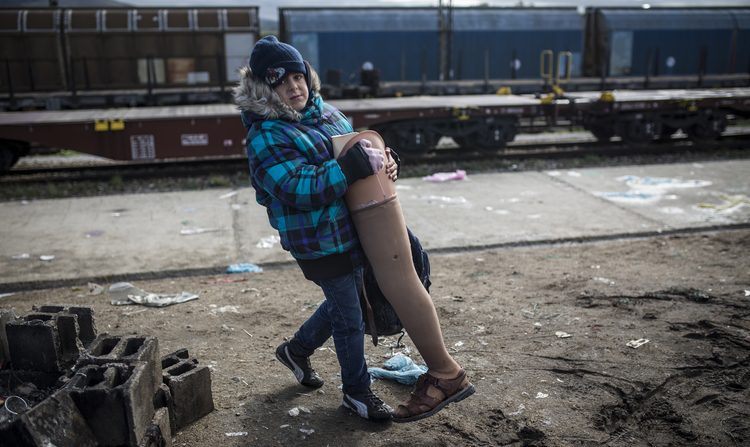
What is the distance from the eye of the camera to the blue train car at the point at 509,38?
18.7 metres

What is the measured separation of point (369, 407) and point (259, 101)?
5.12ft

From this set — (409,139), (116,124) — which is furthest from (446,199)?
(116,124)

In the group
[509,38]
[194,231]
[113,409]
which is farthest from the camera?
[509,38]

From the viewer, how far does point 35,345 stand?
3.20 meters

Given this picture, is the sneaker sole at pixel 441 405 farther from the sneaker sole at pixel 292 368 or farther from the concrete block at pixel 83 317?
the concrete block at pixel 83 317

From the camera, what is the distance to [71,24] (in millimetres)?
16469

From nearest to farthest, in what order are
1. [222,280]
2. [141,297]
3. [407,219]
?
[141,297] → [222,280] → [407,219]

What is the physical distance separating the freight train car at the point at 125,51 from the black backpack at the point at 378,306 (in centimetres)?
1400

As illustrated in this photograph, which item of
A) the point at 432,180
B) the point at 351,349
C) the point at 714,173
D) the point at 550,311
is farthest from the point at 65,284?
the point at 714,173

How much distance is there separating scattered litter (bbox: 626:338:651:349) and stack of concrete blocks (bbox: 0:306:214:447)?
253 centimetres

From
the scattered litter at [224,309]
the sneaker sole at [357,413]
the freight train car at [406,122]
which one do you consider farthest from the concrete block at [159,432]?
the freight train car at [406,122]

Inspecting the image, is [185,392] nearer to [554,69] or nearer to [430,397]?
[430,397]

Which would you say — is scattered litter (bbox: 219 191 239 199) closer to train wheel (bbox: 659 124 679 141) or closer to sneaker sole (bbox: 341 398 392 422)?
sneaker sole (bbox: 341 398 392 422)

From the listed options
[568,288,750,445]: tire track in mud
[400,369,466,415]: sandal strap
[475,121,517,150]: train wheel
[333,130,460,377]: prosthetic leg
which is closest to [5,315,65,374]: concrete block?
[333,130,460,377]: prosthetic leg
